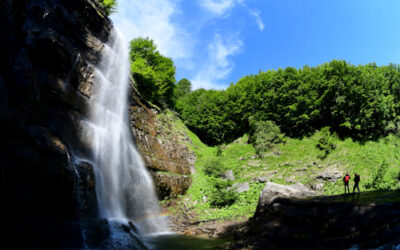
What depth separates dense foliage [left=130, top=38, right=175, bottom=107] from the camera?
102 feet

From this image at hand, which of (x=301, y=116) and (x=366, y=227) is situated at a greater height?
(x=301, y=116)

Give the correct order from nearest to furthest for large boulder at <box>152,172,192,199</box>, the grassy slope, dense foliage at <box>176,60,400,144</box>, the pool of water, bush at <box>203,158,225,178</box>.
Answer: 1. the pool of water
2. the grassy slope
3. large boulder at <box>152,172,192,199</box>
4. bush at <box>203,158,225,178</box>
5. dense foliage at <box>176,60,400,144</box>

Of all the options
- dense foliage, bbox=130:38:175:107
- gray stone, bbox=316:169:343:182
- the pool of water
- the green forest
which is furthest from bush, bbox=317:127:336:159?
dense foliage, bbox=130:38:175:107

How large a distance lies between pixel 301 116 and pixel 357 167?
9750 mm

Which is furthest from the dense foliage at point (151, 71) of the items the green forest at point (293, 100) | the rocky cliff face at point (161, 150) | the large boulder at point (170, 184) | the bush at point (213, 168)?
the large boulder at point (170, 184)

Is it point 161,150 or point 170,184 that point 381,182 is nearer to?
point 170,184

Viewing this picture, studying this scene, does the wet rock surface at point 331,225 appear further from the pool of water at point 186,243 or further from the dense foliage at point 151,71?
the dense foliage at point 151,71

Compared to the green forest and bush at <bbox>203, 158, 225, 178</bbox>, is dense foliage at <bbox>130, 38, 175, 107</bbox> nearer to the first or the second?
the green forest

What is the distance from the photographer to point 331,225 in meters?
8.74

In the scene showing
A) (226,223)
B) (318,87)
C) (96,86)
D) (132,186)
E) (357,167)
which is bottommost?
(226,223)

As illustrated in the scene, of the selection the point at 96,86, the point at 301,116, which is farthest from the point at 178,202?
the point at 301,116

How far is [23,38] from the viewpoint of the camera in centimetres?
1379

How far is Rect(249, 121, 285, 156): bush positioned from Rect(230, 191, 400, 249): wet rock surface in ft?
59.8

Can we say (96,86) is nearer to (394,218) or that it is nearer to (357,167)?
(394,218)
